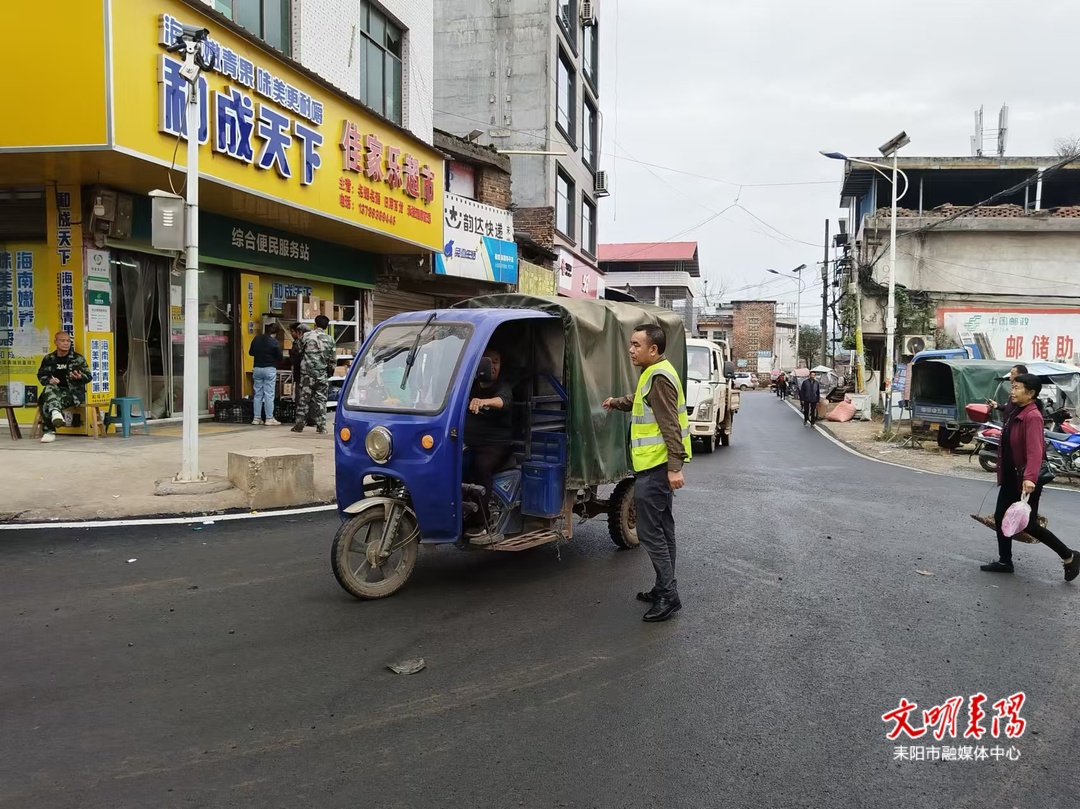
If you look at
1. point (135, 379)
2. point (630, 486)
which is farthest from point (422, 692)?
point (135, 379)

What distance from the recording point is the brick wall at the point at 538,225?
27.4 metres

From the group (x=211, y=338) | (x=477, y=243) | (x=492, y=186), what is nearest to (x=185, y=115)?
(x=211, y=338)

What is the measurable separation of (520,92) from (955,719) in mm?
27817

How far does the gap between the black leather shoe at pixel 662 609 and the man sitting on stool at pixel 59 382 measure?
9.00 meters

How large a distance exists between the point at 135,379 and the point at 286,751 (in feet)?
36.5

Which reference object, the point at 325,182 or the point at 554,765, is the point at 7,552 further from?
the point at 325,182

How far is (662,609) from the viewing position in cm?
513

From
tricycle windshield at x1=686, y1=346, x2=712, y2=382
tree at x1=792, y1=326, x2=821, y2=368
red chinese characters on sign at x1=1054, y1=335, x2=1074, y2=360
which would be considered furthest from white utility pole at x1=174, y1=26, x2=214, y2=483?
tree at x1=792, y1=326, x2=821, y2=368

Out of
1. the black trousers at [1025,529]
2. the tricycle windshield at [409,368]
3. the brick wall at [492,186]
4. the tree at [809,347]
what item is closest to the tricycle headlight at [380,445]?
the tricycle windshield at [409,368]

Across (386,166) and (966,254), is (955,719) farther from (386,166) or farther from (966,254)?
(966,254)

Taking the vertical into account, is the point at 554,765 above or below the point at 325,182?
below

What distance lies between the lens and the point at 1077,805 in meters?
3.05

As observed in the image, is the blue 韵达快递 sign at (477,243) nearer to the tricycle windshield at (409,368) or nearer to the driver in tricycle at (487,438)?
the tricycle windshield at (409,368)

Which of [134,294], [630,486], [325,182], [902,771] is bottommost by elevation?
[902,771]
